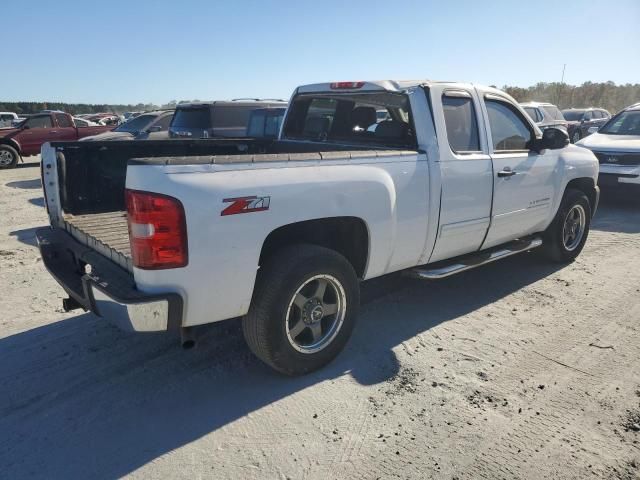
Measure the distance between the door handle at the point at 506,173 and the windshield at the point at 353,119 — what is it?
0.99 metres

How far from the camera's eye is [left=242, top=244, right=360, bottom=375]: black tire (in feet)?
10.1

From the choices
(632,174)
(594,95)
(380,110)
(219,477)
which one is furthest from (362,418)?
(594,95)

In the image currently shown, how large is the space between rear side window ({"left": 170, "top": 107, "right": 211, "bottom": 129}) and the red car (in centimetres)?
676

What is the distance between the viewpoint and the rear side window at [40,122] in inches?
637

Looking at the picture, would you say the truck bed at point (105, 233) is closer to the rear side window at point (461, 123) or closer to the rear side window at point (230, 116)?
the rear side window at point (461, 123)

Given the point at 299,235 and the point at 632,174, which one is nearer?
the point at 299,235

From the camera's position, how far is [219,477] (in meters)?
2.51

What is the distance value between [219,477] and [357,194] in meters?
1.85

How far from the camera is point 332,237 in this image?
3.66m

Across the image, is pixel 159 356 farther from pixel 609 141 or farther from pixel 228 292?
pixel 609 141

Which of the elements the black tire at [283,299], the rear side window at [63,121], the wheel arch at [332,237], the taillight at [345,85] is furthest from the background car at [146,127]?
the black tire at [283,299]

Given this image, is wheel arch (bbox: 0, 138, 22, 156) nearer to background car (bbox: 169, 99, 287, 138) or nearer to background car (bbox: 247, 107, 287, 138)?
background car (bbox: 169, 99, 287, 138)

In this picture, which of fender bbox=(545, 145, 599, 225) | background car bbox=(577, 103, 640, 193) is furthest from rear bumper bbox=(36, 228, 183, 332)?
background car bbox=(577, 103, 640, 193)

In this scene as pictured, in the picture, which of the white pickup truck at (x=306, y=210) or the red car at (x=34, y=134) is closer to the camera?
the white pickup truck at (x=306, y=210)
